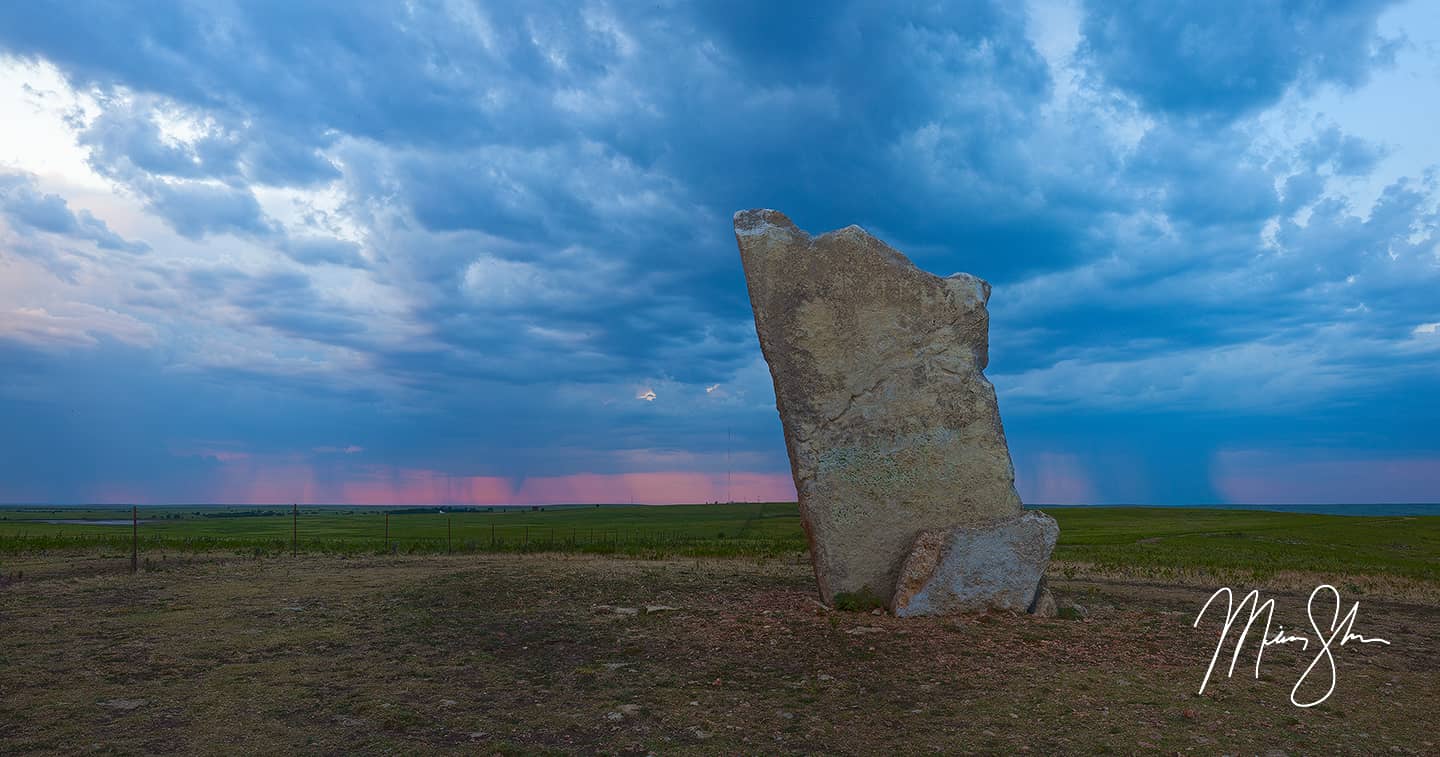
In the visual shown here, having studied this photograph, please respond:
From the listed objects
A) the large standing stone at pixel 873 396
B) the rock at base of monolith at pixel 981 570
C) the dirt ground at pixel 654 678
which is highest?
the large standing stone at pixel 873 396

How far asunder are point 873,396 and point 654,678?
19.0 feet

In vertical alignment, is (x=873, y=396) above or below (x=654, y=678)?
above

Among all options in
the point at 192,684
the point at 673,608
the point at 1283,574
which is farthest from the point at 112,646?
the point at 1283,574

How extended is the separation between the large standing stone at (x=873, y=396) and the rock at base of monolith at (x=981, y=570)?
330 millimetres

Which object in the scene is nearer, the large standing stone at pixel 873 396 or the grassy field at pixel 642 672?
the grassy field at pixel 642 672

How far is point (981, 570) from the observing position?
11.8m

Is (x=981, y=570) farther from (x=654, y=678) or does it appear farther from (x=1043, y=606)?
(x=654, y=678)

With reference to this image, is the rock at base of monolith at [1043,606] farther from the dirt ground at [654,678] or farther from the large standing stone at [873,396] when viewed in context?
the large standing stone at [873,396]

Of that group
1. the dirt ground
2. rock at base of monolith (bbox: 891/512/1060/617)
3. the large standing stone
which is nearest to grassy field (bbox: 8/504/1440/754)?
the dirt ground

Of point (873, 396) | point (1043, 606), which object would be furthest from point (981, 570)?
point (873, 396)

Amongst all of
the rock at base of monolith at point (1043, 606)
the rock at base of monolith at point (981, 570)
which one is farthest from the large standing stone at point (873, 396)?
the rock at base of monolith at point (1043, 606)

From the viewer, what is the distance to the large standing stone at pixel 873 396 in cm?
1245

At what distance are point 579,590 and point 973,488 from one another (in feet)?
23.5

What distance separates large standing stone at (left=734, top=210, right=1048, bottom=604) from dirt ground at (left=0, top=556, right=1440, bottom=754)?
1404mm
